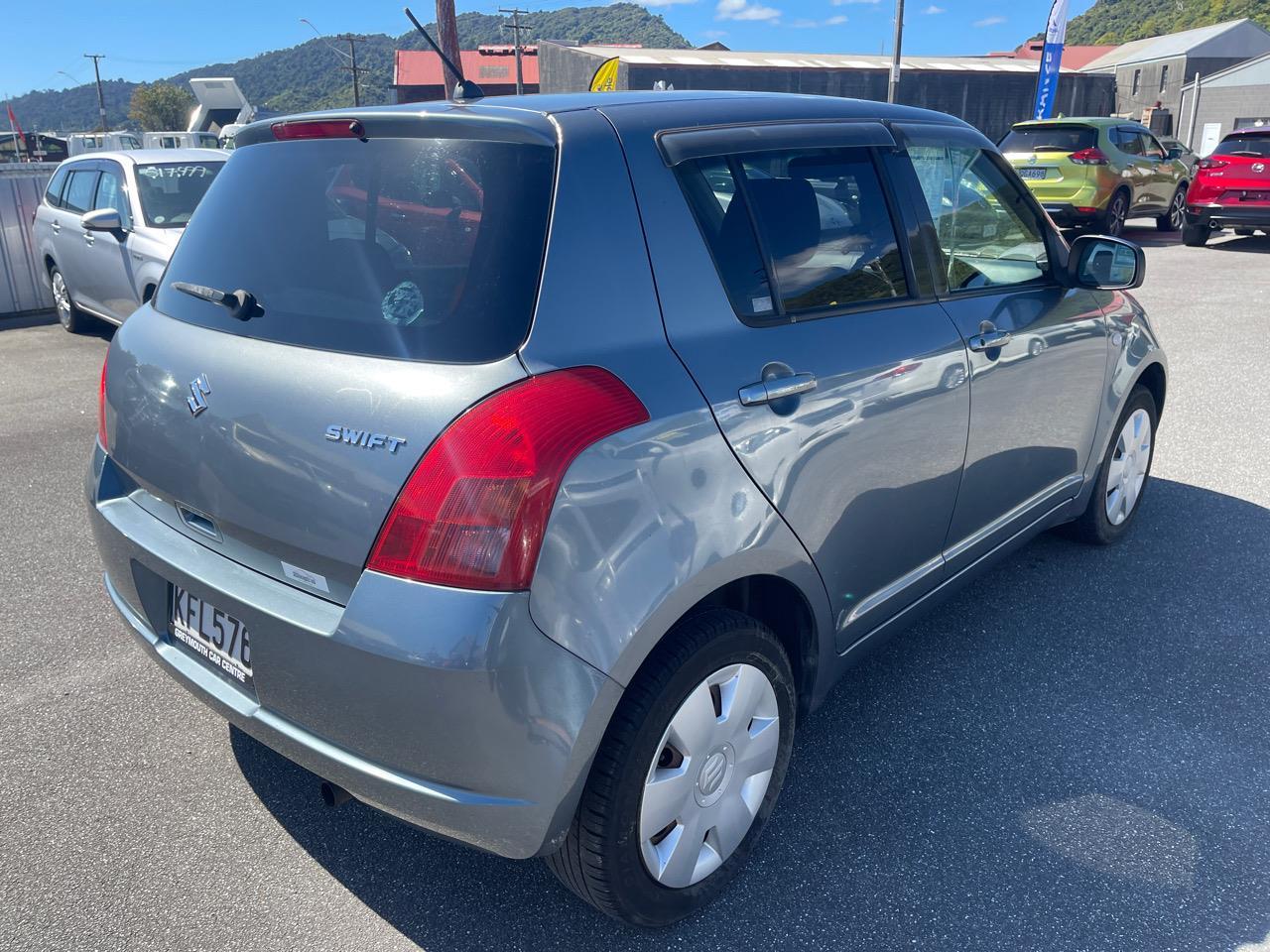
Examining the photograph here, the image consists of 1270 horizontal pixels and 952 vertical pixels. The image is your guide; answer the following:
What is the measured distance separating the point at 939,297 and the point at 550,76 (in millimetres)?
50652

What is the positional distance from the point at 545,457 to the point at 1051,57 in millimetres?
26481

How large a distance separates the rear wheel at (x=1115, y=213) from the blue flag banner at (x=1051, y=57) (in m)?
9.87

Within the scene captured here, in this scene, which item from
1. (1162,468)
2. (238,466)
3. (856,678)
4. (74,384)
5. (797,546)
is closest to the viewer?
(238,466)

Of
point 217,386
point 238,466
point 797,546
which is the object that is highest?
point 217,386

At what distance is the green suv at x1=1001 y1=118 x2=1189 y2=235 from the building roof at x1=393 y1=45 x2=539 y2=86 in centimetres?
6766

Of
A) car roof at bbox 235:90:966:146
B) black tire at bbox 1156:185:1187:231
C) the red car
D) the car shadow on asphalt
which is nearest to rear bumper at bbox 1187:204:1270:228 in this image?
the red car

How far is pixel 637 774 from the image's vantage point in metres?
2.01

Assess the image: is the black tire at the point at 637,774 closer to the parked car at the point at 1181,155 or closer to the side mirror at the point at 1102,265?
the side mirror at the point at 1102,265

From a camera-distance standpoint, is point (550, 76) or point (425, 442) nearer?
point (425, 442)

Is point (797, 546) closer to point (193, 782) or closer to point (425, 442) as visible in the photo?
point (425, 442)

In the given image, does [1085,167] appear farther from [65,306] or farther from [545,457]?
[545,457]

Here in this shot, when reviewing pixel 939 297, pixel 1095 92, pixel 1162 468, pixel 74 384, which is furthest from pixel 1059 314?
pixel 1095 92

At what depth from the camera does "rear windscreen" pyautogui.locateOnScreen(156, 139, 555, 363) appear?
194 centimetres

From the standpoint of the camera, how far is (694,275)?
218 centimetres
